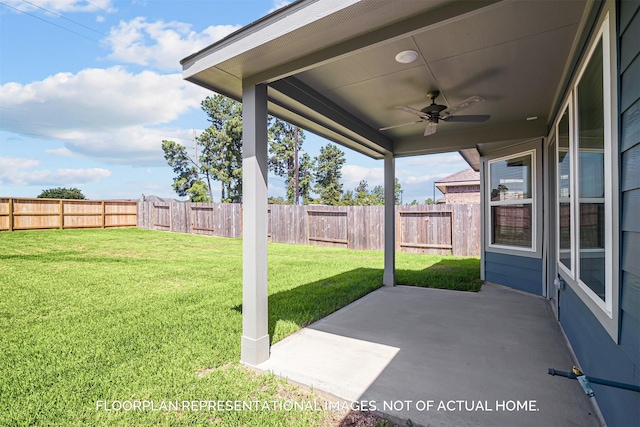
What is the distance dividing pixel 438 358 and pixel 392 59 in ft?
8.42

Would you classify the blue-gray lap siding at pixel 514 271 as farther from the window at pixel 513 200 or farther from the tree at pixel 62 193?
the tree at pixel 62 193

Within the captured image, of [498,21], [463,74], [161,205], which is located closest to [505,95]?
[463,74]

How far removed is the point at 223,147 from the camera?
21.6 meters

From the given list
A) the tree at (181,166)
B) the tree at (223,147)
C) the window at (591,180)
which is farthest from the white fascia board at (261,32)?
the tree at (181,166)

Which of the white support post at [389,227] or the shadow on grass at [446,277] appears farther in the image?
the white support post at [389,227]

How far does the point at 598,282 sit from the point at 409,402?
135cm

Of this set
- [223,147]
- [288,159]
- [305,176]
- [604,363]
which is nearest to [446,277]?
[604,363]

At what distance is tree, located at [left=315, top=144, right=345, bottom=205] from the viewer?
25.1 metres

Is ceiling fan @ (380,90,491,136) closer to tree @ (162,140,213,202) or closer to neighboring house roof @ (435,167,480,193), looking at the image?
neighboring house roof @ (435,167,480,193)

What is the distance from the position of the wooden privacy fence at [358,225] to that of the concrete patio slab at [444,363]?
16.7ft

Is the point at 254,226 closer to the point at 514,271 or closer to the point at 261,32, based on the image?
the point at 261,32

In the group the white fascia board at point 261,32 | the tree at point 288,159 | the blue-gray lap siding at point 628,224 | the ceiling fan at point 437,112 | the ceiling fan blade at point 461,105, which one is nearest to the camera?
the blue-gray lap siding at point 628,224

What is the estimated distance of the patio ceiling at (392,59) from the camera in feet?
6.12

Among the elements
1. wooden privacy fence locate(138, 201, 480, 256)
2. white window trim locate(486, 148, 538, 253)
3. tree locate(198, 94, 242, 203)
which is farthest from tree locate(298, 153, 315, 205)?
white window trim locate(486, 148, 538, 253)
